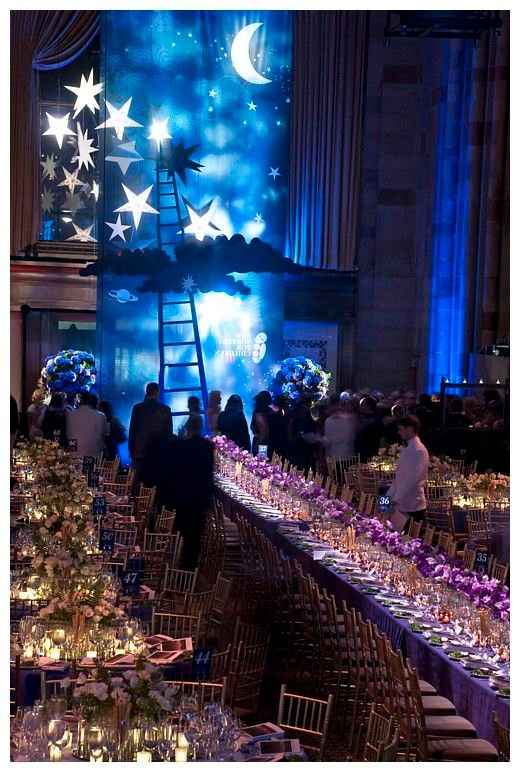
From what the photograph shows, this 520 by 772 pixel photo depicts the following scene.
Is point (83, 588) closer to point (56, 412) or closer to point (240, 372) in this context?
point (56, 412)

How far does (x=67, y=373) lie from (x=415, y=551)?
13.0 m

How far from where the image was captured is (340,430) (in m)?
17.6

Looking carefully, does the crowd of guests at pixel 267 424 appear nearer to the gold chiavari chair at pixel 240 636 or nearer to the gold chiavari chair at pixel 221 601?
the gold chiavari chair at pixel 221 601

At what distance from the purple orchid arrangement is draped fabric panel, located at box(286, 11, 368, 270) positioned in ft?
35.7

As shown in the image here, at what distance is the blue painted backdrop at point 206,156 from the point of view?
19.9 metres

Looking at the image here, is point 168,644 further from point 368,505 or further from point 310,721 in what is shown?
point 368,505

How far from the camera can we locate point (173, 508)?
39.9 ft

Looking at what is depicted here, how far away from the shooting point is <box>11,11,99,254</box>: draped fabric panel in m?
24.0

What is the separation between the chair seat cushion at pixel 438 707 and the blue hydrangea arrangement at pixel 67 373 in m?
14.7

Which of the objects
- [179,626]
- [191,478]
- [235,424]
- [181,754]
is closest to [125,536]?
[191,478]

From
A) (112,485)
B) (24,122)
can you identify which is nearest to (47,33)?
(24,122)

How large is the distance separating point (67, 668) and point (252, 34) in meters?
16.0

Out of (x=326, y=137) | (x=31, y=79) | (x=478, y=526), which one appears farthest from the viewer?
(x=31, y=79)

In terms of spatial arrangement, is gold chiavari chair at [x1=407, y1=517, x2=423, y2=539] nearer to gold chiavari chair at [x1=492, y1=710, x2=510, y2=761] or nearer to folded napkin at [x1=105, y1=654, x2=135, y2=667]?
folded napkin at [x1=105, y1=654, x2=135, y2=667]
